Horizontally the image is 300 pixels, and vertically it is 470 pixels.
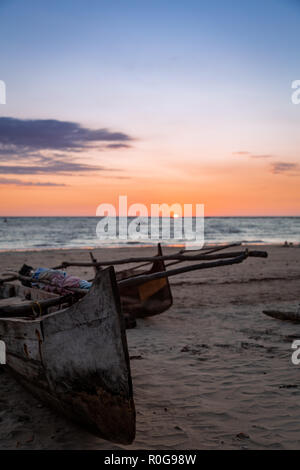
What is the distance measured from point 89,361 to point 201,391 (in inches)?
72.1

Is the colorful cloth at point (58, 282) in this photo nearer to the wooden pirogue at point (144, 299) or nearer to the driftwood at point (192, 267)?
the driftwood at point (192, 267)

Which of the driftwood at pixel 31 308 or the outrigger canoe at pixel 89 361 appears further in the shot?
the driftwood at pixel 31 308

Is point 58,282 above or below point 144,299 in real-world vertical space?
above

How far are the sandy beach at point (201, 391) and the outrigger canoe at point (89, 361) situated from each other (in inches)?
12.8

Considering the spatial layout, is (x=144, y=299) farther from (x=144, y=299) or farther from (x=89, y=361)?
(x=89, y=361)

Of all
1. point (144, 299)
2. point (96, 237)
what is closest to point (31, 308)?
point (144, 299)

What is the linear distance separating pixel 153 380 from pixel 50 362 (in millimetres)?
1755

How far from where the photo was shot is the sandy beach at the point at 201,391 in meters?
3.24

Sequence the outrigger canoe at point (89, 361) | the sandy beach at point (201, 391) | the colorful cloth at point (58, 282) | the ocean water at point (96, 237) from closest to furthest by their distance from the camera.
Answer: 1. the outrigger canoe at point (89, 361)
2. the sandy beach at point (201, 391)
3. the colorful cloth at point (58, 282)
4. the ocean water at point (96, 237)

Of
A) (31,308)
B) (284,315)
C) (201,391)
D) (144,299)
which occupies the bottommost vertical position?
(201,391)

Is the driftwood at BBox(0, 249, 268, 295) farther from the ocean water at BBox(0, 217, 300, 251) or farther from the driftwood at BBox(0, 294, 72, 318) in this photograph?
the ocean water at BBox(0, 217, 300, 251)

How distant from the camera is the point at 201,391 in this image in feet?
13.8

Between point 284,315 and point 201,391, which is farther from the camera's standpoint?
point 284,315

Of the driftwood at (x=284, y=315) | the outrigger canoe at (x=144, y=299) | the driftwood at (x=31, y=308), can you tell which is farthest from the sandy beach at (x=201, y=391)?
the driftwood at (x=31, y=308)
